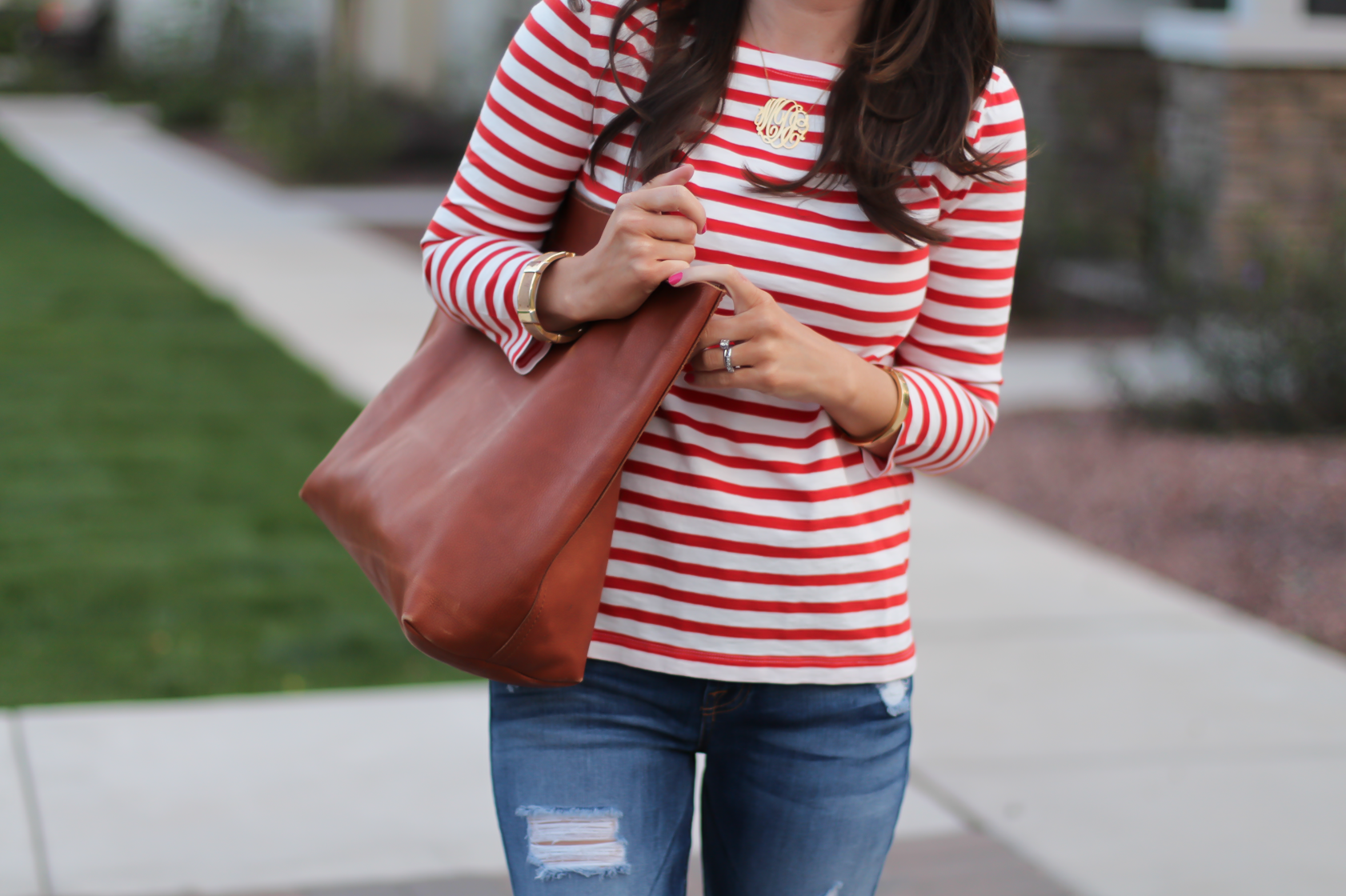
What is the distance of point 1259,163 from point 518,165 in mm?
8500

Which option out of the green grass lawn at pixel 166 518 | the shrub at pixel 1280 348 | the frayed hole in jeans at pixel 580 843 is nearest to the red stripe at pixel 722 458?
the frayed hole in jeans at pixel 580 843

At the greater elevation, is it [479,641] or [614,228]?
[614,228]

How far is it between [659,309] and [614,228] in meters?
0.10

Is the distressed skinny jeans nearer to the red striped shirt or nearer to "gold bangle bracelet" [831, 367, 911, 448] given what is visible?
the red striped shirt

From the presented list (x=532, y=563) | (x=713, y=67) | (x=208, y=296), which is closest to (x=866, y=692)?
(x=532, y=563)

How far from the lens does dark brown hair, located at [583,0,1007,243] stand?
5.87 ft

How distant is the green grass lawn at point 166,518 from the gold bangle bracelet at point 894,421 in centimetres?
286

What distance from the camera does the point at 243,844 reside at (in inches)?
137

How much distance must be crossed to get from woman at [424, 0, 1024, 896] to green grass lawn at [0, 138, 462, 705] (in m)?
2.77

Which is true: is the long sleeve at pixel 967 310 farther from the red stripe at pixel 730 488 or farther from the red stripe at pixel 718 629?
the red stripe at pixel 718 629

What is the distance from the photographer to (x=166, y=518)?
230 inches

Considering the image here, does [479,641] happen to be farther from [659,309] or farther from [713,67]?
[713,67]

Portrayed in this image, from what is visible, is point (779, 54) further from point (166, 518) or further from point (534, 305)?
point (166, 518)

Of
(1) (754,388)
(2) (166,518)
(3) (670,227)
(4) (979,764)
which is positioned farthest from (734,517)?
(2) (166,518)
